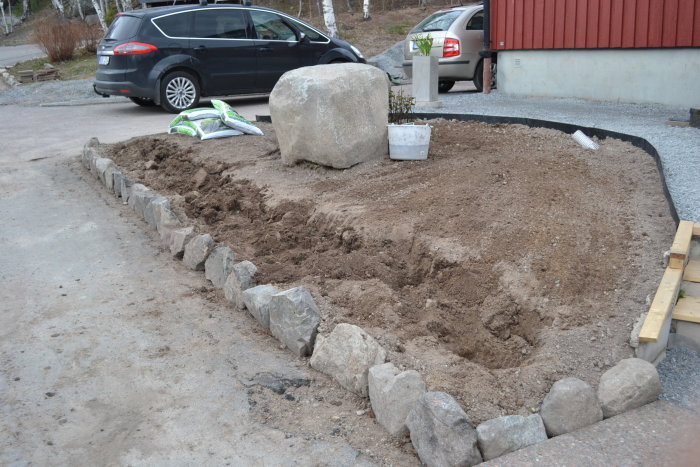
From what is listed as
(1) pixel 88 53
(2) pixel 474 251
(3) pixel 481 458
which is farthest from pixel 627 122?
(1) pixel 88 53

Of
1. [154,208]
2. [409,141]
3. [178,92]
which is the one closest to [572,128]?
[409,141]

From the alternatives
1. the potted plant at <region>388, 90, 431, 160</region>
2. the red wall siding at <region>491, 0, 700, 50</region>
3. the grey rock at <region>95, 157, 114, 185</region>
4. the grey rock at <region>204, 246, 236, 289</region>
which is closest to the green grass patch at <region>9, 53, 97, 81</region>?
the grey rock at <region>95, 157, 114, 185</region>

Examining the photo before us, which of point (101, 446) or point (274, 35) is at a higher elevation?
point (274, 35)

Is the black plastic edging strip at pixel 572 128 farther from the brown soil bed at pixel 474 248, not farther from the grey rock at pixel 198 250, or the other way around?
the grey rock at pixel 198 250

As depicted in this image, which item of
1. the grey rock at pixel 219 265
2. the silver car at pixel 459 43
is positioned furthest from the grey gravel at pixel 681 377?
the silver car at pixel 459 43

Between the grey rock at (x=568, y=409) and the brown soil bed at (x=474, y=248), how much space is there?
0.15 m

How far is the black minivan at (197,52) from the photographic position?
12.3 meters

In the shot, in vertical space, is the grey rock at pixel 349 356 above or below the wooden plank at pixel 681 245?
below

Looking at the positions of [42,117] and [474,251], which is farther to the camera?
[42,117]

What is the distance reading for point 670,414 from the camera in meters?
3.39

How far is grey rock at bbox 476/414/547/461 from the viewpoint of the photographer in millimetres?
3182

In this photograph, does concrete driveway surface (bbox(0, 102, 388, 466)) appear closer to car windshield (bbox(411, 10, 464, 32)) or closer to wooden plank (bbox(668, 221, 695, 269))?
wooden plank (bbox(668, 221, 695, 269))

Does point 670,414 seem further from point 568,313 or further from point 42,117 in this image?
point 42,117

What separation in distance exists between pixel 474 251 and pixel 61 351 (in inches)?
107
